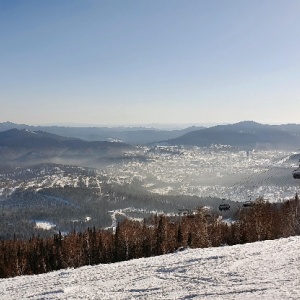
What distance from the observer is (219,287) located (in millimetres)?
17266

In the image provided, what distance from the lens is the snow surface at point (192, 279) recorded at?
16578 mm

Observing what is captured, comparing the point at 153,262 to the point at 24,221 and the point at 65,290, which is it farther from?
the point at 24,221

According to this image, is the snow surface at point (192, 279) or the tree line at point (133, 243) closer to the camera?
the snow surface at point (192, 279)

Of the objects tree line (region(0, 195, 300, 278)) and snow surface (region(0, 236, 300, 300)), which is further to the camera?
tree line (region(0, 195, 300, 278))

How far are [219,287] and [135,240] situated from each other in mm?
56687

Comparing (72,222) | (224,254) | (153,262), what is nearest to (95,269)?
(153,262)

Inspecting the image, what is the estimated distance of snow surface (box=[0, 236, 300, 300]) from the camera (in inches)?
653

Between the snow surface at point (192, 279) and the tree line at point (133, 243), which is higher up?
the snow surface at point (192, 279)

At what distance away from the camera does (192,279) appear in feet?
64.4

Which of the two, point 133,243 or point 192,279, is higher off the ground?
point 192,279

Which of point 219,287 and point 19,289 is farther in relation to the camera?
point 19,289

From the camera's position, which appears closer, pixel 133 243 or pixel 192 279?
pixel 192 279

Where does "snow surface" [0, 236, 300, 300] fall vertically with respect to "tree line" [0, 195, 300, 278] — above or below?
above

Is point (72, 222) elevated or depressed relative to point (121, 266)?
depressed
